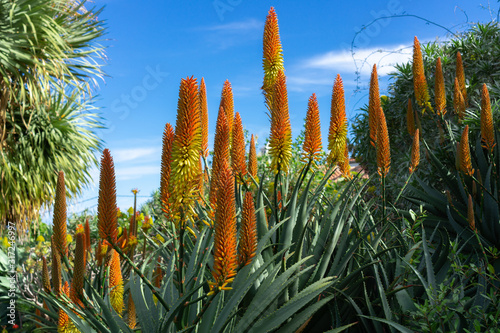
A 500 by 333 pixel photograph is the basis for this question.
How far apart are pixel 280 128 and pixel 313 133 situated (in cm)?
15

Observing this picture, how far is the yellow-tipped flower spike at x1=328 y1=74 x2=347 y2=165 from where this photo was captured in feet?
6.91

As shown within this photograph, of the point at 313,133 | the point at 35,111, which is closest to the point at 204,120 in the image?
the point at 313,133

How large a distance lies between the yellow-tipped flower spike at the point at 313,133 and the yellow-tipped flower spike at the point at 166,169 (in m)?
0.62

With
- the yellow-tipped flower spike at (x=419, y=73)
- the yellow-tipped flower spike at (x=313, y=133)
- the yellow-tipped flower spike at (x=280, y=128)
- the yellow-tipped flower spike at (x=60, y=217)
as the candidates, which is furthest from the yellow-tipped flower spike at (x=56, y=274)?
the yellow-tipped flower spike at (x=419, y=73)

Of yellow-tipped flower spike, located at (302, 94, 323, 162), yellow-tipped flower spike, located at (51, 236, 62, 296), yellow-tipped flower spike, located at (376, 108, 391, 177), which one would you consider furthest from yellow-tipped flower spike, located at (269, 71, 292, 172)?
yellow-tipped flower spike, located at (51, 236, 62, 296)

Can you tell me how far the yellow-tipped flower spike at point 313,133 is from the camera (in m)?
1.89

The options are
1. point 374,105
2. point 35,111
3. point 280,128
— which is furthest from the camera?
point 35,111

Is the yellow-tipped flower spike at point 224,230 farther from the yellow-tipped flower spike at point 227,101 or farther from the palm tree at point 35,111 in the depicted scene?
the palm tree at point 35,111

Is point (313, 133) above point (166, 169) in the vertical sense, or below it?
above

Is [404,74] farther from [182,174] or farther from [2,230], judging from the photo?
[2,230]

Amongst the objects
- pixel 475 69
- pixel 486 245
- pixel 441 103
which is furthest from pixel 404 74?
pixel 486 245

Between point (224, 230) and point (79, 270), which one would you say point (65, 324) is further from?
point (224, 230)

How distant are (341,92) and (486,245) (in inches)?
72.5

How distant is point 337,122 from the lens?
7.08 ft
